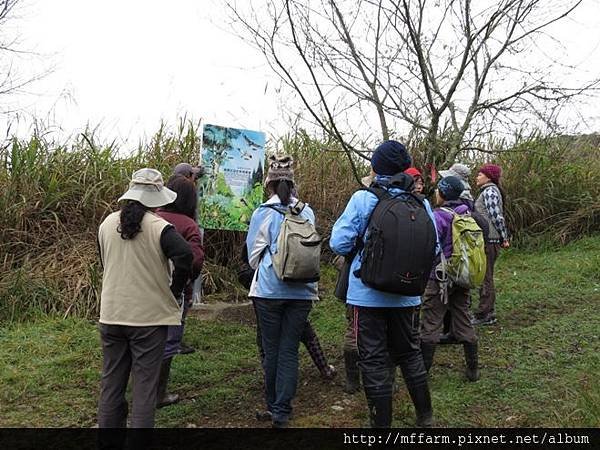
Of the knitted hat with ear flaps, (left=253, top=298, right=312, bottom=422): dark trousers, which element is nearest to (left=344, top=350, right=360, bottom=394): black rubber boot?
(left=253, top=298, right=312, bottom=422): dark trousers

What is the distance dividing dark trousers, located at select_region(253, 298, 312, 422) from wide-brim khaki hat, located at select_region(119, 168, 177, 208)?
93 centimetres

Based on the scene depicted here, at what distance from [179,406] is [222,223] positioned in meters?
2.46

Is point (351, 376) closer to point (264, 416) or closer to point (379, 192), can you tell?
point (264, 416)

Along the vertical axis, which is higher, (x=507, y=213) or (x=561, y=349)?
(x=507, y=213)

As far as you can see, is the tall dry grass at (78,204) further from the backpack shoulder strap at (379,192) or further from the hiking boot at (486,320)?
the backpack shoulder strap at (379,192)

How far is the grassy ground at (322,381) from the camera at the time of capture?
4238mm

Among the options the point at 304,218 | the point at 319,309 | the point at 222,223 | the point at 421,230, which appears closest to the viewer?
the point at 421,230

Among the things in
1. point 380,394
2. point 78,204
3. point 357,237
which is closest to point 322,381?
point 380,394

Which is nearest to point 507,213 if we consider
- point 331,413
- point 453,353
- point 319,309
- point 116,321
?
point 319,309

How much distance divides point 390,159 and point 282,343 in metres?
1.37

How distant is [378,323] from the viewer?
3635mm

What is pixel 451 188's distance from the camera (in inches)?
190

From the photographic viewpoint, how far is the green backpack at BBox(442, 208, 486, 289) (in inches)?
183

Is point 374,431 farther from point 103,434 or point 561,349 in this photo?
point 561,349
